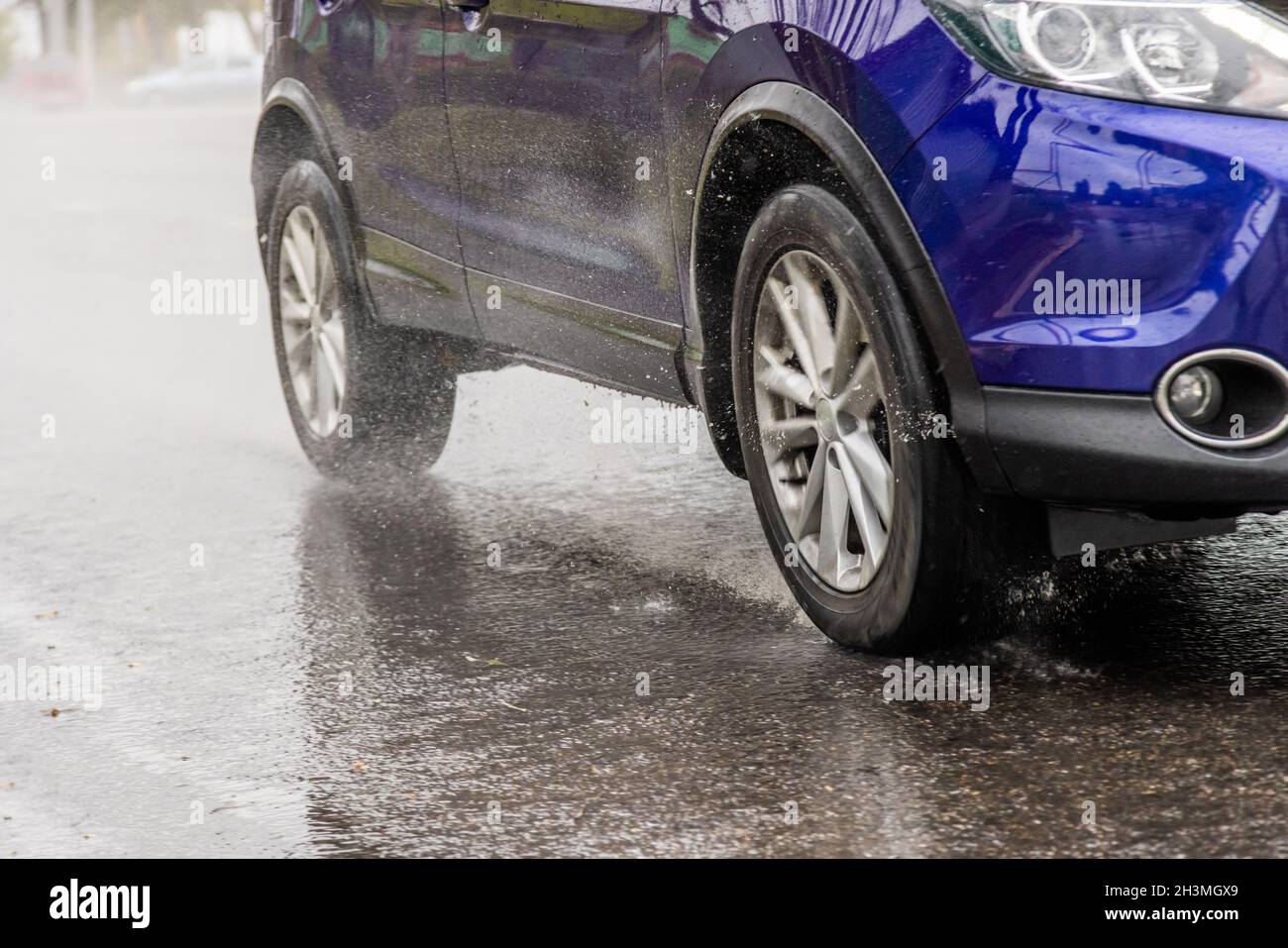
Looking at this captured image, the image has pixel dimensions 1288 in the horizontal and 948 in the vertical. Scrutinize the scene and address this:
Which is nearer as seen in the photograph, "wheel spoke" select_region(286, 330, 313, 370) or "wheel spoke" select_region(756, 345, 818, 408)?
"wheel spoke" select_region(756, 345, 818, 408)

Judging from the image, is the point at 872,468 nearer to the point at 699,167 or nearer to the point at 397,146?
the point at 699,167

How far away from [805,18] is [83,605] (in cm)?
244

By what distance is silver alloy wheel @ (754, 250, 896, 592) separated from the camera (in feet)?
14.4

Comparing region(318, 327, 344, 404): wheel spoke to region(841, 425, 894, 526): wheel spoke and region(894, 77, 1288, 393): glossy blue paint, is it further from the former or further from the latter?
region(894, 77, 1288, 393): glossy blue paint

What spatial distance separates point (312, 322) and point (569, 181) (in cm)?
199

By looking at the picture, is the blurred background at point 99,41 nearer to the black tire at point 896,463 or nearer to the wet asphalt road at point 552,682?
the wet asphalt road at point 552,682

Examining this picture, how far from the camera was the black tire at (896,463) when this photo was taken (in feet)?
13.6

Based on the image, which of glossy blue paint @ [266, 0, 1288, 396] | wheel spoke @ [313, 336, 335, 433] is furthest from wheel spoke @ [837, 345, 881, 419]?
wheel spoke @ [313, 336, 335, 433]

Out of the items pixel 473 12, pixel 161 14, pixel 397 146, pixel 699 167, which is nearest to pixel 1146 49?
pixel 699 167

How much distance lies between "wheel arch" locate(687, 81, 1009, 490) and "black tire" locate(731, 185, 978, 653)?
0.04 metres
